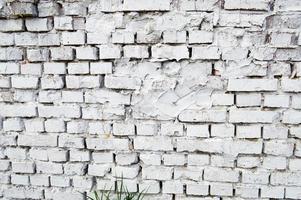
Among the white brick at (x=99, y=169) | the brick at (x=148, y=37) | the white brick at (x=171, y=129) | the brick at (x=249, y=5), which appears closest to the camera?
the brick at (x=249, y=5)

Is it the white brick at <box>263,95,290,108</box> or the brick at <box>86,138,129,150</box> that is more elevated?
the white brick at <box>263,95,290,108</box>

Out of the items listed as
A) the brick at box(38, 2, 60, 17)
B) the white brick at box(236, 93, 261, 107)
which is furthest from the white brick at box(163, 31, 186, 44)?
the brick at box(38, 2, 60, 17)

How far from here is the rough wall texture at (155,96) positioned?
79.6 inches

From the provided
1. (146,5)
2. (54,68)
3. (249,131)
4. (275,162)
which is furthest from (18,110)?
(275,162)

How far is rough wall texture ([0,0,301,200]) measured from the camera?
2.02 meters

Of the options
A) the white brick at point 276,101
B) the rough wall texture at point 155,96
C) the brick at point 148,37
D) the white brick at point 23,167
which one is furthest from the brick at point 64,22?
the white brick at point 276,101

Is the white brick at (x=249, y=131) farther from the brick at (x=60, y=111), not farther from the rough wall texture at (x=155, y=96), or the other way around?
the brick at (x=60, y=111)

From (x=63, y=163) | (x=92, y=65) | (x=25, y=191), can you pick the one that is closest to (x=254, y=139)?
(x=92, y=65)

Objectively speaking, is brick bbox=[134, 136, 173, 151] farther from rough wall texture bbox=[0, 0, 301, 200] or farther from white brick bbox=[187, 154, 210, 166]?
white brick bbox=[187, 154, 210, 166]

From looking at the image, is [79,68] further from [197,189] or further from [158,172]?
[197,189]

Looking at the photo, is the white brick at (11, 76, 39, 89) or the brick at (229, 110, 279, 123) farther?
the white brick at (11, 76, 39, 89)

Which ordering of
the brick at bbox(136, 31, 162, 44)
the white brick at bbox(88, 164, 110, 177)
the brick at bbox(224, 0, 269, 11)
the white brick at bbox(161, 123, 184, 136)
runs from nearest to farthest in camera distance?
1. the brick at bbox(224, 0, 269, 11)
2. the brick at bbox(136, 31, 162, 44)
3. the white brick at bbox(161, 123, 184, 136)
4. the white brick at bbox(88, 164, 110, 177)

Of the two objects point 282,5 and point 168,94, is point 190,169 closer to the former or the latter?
point 168,94

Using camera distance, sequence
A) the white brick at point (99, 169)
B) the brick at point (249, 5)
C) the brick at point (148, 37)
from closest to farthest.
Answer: the brick at point (249, 5) → the brick at point (148, 37) → the white brick at point (99, 169)
